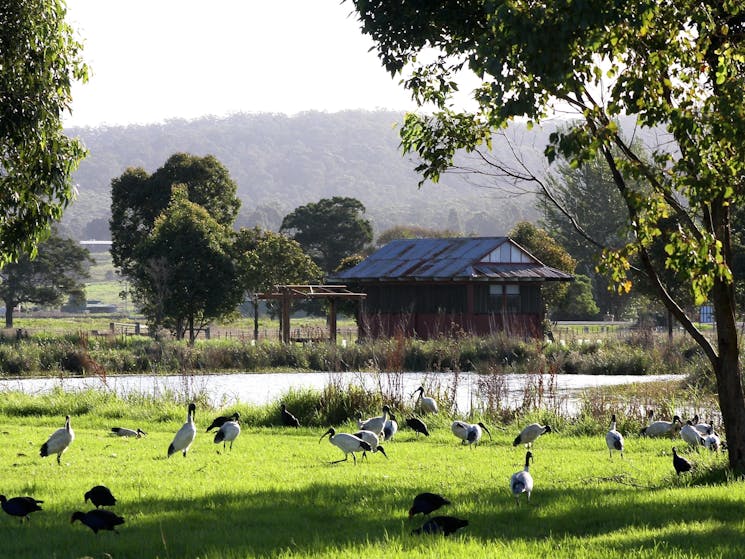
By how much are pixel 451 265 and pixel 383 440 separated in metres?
34.1

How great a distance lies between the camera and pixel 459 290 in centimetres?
5131

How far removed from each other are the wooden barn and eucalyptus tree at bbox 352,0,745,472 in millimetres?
36599

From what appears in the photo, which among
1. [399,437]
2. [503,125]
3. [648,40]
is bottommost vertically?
[399,437]

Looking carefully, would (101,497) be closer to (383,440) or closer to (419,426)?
(383,440)

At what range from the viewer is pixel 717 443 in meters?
15.3

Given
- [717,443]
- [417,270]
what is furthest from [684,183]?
[417,270]

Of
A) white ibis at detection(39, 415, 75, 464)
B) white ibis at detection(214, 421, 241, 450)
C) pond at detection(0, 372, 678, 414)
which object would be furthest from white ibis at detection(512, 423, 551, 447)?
pond at detection(0, 372, 678, 414)

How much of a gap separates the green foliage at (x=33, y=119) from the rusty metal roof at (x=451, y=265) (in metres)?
34.5

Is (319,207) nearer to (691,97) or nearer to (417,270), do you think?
(417,270)

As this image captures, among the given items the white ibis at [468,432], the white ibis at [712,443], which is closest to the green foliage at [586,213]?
the white ibis at [468,432]

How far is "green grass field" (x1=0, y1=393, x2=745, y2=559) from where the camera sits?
8906 mm

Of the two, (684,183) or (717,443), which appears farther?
(717,443)

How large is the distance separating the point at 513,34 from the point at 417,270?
41.7m

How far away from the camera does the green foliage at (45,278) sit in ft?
253
